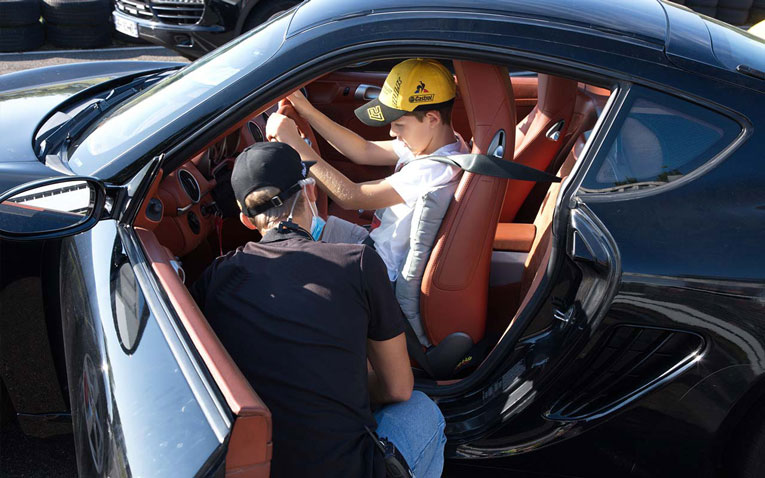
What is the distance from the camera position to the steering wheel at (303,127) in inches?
103

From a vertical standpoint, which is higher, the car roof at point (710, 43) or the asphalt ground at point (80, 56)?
the car roof at point (710, 43)

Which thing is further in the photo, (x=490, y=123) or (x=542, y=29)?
(x=490, y=123)

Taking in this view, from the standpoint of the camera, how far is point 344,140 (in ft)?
8.95

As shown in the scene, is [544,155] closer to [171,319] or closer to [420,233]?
[420,233]

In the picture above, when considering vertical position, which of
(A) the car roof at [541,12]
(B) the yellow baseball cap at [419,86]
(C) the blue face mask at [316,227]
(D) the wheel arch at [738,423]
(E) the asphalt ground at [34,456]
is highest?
(A) the car roof at [541,12]

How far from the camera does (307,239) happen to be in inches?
65.0

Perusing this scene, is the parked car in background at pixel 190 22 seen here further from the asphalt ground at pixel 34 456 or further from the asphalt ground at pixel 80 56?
the asphalt ground at pixel 34 456

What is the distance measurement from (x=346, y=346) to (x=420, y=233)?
2.38ft

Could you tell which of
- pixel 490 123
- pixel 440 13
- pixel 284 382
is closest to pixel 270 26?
pixel 440 13

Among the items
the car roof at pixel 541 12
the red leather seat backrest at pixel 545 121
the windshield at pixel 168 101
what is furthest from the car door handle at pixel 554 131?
the windshield at pixel 168 101

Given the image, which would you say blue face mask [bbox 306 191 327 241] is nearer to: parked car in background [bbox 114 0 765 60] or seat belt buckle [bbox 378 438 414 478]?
seat belt buckle [bbox 378 438 414 478]

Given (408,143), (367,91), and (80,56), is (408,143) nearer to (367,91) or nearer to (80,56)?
(367,91)

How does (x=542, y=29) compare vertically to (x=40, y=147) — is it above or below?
above

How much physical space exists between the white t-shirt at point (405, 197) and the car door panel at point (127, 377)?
3.02 feet
